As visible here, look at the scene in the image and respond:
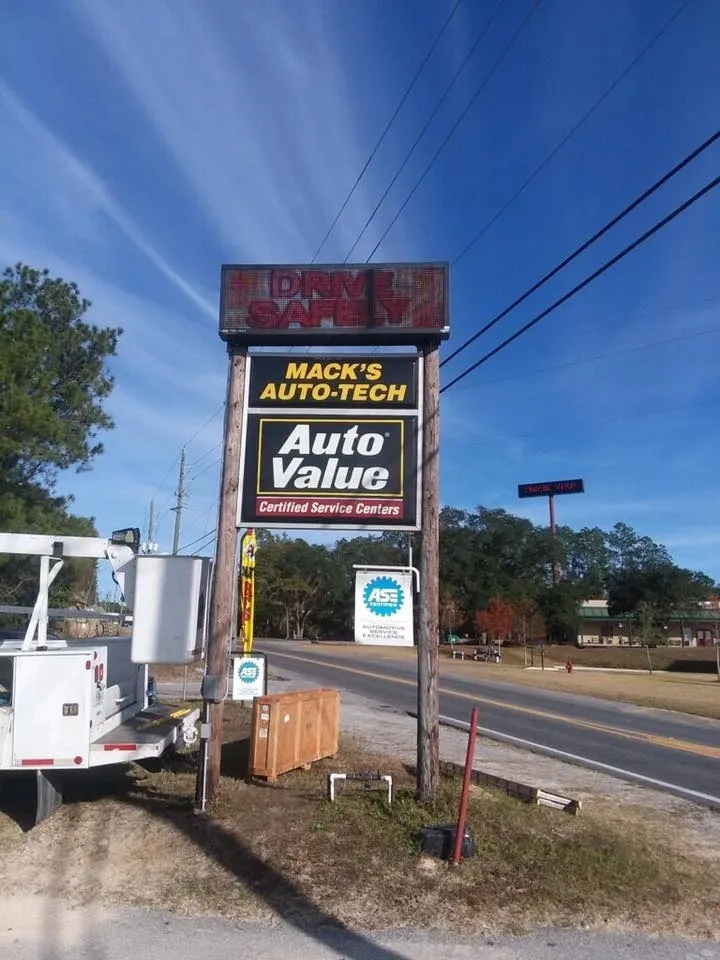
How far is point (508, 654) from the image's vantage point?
6588 cm

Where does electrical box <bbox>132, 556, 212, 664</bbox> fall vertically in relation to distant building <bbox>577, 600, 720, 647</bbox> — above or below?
below

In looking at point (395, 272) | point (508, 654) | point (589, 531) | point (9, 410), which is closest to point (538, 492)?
point (589, 531)

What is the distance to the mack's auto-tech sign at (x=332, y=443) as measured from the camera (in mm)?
9109

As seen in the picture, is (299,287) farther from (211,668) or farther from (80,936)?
(80,936)

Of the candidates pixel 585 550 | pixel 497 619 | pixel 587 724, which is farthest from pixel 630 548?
pixel 587 724

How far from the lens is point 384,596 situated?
9.00 metres

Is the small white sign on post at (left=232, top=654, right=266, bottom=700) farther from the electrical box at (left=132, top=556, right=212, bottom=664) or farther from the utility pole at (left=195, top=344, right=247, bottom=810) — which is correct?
the electrical box at (left=132, top=556, right=212, bottom=664)

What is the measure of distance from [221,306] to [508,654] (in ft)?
197

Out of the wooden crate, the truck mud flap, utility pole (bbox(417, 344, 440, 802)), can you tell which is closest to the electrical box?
the truck mud flap

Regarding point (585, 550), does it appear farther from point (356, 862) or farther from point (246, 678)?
point (356, 862)

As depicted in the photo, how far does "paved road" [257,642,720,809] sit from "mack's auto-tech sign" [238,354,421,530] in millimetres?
5541

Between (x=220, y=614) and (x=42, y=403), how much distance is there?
614 inches

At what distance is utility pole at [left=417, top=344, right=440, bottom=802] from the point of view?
8.56 meters

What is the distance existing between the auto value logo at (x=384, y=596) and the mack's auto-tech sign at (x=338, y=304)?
264cm
